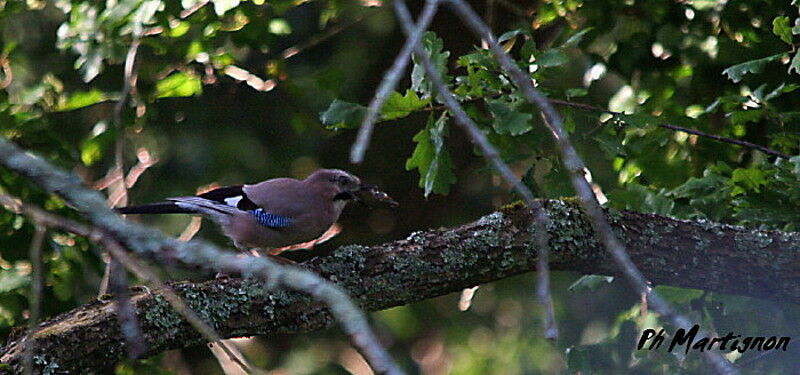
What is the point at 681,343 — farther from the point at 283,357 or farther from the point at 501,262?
the point at 283,357

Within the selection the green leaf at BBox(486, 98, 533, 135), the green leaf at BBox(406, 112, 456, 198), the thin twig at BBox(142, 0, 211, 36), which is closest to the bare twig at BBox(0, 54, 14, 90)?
the thin twig at BBox(142, 0, 211, 36)

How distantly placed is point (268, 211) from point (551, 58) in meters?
1.66

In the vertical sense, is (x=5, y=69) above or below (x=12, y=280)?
above

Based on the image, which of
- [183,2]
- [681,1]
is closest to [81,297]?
[183,2]

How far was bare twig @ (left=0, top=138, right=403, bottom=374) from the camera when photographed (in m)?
1.90

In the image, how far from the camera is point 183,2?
17.1ft

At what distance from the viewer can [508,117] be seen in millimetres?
4238

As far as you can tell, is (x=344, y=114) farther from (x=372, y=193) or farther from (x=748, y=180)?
(x=748, y=180)

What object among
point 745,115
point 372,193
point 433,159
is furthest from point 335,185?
point 745,115

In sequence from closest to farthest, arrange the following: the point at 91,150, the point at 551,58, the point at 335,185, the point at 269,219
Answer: the point at 551,58 < the point at 269,219 < the point at 335,185 < the point at 91,150

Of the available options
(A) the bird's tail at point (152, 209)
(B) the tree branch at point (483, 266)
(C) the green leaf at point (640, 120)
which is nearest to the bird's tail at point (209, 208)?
(A) the bird's tail at point (152, 209)

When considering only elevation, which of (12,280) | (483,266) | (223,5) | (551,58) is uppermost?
(551,58)

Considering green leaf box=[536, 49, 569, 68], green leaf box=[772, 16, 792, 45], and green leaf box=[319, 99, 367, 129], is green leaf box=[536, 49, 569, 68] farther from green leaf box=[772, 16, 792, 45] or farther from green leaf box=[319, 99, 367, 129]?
green leaf box=[772, 16, 792, 45]

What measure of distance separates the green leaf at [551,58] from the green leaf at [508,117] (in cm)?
21
